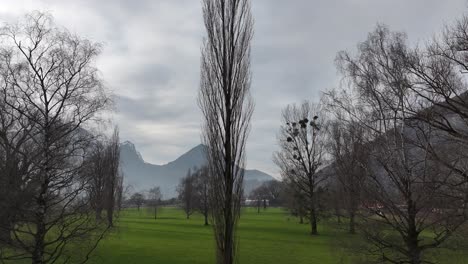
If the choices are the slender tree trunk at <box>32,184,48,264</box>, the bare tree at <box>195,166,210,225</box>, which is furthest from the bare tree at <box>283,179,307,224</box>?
the slender tree trunk at <box>32,184,48,264</box>

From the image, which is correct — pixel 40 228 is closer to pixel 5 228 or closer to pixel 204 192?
pixel 5 228

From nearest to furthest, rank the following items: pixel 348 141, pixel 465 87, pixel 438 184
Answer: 1. pixel 438 184
2. pixel 465 87
3. pixel 348 141

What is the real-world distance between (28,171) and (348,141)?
37.4 feet

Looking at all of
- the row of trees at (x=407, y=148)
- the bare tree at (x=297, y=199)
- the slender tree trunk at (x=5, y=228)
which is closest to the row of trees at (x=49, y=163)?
the slender tree trunk at (x=5, y=228)

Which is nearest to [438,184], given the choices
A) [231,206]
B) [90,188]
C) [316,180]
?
[231,206]

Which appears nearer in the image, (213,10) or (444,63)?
(213,10)

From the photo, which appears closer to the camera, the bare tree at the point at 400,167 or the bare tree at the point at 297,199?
the bare tree at the point at 400,167

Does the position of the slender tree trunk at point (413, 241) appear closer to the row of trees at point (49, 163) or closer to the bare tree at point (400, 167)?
the bare tree at point (400, 167)

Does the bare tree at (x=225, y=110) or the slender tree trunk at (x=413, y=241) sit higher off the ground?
the bare tree at (x=225, y=110)

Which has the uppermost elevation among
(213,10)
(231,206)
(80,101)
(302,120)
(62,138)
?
(302,120)

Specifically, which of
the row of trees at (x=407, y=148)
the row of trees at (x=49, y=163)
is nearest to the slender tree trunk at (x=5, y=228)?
the row of trees at (x=49, y=163)

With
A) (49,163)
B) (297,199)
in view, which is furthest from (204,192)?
(297,199)

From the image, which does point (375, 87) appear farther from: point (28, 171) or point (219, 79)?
point (28, 171)

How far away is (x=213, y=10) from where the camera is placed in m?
9.27
